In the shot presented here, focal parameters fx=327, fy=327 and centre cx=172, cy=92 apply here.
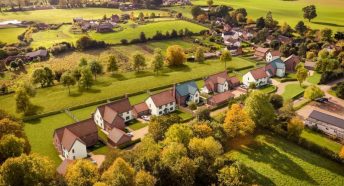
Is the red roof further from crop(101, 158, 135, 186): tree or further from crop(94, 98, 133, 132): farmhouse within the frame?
crop(101, 158, 135, 186): tree

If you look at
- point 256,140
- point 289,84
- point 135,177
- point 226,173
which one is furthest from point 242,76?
point 135,177

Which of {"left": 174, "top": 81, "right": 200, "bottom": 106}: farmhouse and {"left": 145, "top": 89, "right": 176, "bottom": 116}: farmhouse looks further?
{"left": 174, "top": 81, "right": 200, "bottom": 106}: farmhouse

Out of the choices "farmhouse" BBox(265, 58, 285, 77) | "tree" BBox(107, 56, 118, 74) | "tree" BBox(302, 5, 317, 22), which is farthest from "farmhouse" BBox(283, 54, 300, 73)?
"tree" BBox(302, 5, 317, 22)

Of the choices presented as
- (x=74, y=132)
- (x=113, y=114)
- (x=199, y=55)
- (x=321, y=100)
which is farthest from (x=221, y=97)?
(x=74, y=132)

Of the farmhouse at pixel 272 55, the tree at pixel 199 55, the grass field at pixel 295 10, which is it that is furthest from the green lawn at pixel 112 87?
the grass field at pixel 295 10

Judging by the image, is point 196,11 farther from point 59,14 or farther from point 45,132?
point 45,132

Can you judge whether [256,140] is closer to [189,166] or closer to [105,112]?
[189,166]
